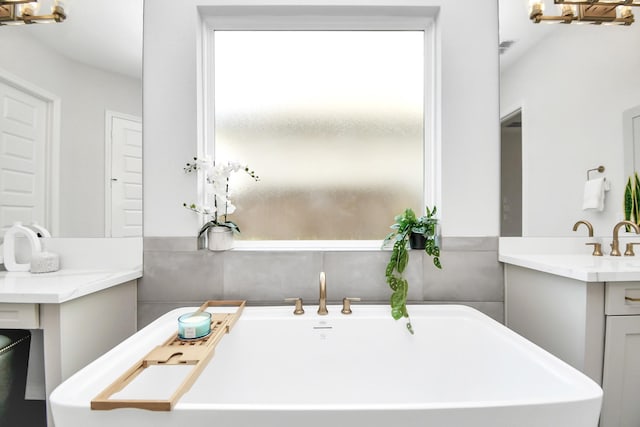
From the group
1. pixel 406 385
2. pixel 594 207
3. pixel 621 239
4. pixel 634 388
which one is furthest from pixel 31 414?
pixel 621 239

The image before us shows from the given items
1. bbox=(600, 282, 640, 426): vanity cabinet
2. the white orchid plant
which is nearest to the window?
the white orchid plant

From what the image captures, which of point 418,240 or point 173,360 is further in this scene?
point 418,240

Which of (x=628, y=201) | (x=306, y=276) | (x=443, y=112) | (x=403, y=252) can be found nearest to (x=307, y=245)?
(x=306, y=276)

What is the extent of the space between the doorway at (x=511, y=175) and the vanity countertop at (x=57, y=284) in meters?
1.84

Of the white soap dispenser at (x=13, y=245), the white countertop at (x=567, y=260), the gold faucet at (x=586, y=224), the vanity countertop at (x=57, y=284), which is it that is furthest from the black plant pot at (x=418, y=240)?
the white soap dispenser at (x=13, y=245)

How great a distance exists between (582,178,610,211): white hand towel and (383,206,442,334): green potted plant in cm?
79

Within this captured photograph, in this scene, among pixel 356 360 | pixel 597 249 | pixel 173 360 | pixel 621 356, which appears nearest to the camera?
pixel 173 360

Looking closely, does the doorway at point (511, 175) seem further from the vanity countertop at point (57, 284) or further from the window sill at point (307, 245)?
the vanity countertop at point (57, 284)

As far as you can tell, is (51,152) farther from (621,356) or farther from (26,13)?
(621,356)

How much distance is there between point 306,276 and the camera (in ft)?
→ 5.08

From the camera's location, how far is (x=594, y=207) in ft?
5.19

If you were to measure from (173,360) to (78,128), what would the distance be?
1.32 meters

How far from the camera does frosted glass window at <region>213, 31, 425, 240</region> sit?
5.68 ft

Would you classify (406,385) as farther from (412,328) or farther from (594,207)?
(594,207)
